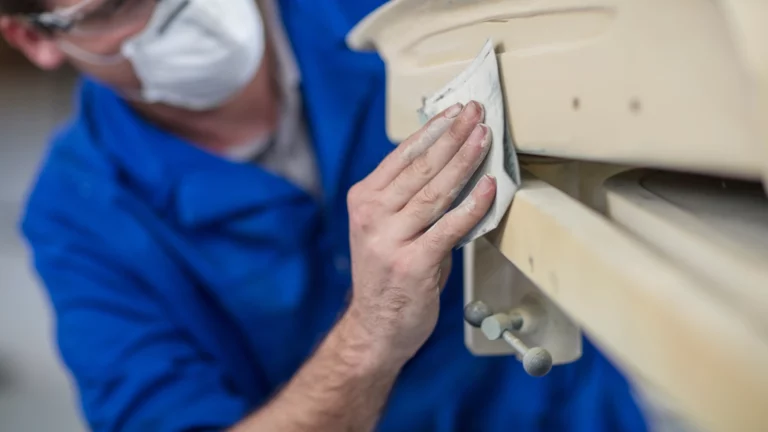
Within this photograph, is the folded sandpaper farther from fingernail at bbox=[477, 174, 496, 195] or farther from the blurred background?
the blurred background

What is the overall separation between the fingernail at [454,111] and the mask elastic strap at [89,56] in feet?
1.76

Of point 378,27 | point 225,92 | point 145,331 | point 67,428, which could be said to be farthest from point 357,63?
point 67,428

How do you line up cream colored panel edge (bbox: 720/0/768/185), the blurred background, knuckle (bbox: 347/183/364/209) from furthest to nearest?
1. the blurred background
2. knuckle (bbox: 347/183/364/209)
3. cream colored panel edge (bbox: 720/0/768/185)

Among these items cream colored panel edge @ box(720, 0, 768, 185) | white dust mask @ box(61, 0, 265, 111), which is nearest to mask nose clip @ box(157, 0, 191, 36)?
white dust mask @ box(61, 0, 265, 111)

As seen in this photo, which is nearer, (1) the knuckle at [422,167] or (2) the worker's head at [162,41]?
(1) the knuckle at [422,167]

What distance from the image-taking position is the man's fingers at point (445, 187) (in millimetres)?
418

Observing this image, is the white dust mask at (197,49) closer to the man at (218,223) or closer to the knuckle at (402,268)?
the man at (218,223)

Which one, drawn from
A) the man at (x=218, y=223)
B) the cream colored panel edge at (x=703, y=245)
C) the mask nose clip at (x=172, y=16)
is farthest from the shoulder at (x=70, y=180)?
the cream colored panel edge at (x=703, y=245)

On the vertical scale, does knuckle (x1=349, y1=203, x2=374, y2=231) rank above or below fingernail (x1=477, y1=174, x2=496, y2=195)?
below

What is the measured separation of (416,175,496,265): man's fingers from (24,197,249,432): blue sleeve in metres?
0.43

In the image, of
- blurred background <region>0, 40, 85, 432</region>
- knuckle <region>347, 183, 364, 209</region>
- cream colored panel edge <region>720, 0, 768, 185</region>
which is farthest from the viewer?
blurred background <region>0, 40, 85, 432</region>

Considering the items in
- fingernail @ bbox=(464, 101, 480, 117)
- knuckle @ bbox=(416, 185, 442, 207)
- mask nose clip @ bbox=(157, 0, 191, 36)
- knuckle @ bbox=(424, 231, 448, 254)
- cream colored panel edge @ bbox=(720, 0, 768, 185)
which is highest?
cream colored panel edge @ bbox=(720, 0, 768, 185)

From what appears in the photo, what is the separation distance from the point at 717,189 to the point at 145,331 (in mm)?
653

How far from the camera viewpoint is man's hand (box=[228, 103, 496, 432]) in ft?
1.40
